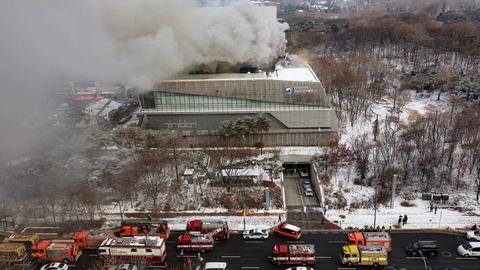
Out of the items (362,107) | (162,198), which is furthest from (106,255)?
(362,107)

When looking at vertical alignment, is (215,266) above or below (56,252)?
below

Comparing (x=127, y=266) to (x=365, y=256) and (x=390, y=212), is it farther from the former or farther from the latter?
(x=390, y=212)

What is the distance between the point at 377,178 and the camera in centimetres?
3531

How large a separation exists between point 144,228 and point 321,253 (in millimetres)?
11536

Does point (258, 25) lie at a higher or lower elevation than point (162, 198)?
higher

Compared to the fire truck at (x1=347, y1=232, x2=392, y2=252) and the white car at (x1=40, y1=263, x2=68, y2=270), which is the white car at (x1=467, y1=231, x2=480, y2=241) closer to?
the fire truck at (x1=347, y1=232, x2=392, y2=252)

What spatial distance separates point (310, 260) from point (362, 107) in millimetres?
29784

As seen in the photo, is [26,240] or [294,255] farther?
[26,240]

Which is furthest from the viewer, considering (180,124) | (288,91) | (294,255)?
(180,124)

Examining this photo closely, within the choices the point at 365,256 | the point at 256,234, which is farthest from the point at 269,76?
the point at 365,256

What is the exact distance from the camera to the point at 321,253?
26.8 m

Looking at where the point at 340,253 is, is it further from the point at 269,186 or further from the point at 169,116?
the point at 169,116

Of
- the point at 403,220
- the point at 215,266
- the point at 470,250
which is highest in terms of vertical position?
the point at 215,266

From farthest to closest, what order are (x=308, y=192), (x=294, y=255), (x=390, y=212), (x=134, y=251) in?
(x=308, y=192) → (x=390, y=212) → (x=134, y=251) → (x=294, y=255)
